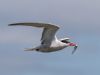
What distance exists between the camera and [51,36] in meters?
43.0

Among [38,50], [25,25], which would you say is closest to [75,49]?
[38,50]

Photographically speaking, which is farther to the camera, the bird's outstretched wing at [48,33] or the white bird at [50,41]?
the bird's outstretched wing at [48,33]

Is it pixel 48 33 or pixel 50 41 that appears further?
pixel 48 33

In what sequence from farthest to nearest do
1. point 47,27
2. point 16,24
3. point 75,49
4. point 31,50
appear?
point 75,49 < point 47,27 < point 31,50 < point 16,24

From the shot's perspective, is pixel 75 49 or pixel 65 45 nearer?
pixel 65 45

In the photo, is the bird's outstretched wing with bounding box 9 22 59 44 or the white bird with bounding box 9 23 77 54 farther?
the bird's outstretched wing with bounding box 9 22 59 44

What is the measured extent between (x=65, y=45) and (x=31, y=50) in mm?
3810

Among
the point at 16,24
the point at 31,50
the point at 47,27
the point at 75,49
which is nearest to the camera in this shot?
the point at 16,24

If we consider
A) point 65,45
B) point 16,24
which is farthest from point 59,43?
point 16,24

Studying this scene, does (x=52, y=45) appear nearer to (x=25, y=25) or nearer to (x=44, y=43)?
(x=44, y=43)

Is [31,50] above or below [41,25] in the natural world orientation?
below

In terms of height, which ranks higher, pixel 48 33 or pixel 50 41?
pixel 48 33

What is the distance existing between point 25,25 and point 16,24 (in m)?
0.95

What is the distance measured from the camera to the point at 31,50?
39.5m
